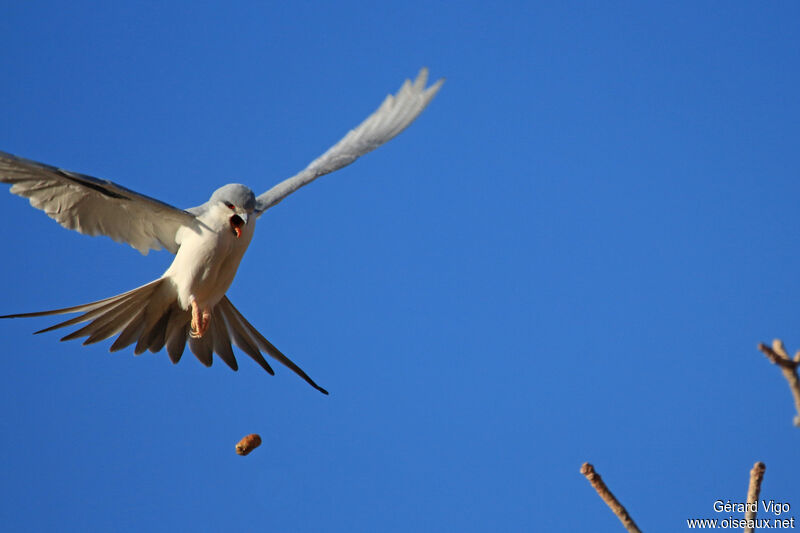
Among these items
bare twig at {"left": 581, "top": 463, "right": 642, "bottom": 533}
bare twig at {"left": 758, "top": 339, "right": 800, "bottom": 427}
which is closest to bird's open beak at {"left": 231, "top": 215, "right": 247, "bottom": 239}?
bare twig at {"left": 581, "top": 463, "right": 642, "bottom": 533}

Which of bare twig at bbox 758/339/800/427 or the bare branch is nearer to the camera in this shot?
bare twig at bbox 758/339/800/427

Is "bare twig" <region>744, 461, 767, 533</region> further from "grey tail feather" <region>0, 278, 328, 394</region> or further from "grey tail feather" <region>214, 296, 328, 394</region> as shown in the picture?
"grey tail feather" <region>214, 296, 328, 394</region>

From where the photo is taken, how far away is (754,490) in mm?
2227

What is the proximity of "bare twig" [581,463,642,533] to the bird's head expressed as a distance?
430 cm

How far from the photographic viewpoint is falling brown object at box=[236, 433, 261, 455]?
431cm

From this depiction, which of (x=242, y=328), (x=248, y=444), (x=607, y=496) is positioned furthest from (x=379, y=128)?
(x=607, y=496)

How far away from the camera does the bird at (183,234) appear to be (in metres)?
6.30

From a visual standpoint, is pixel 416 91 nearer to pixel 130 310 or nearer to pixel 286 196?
pixel 286 196

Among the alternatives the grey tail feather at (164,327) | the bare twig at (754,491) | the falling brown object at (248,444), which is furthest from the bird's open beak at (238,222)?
the bare twig at (754,491)

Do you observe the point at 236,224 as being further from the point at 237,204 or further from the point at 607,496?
the point at 607,496

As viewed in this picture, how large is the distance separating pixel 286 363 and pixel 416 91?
2.32 meters

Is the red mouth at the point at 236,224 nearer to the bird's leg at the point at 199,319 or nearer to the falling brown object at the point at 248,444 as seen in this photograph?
the bird's leg at the point at 199,319

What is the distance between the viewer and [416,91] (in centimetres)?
729

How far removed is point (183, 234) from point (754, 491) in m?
5.08
